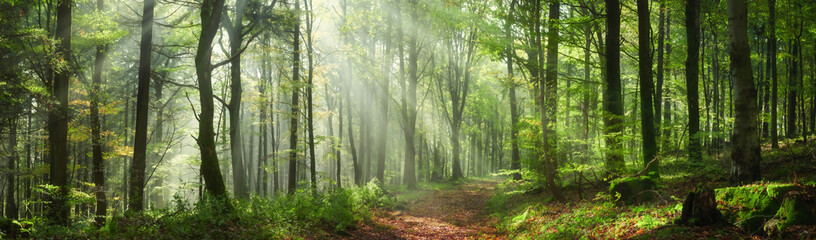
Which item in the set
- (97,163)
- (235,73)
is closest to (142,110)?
(97,163)

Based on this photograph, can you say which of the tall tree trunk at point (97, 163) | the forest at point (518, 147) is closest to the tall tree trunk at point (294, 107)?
the forest at point (518, 147)

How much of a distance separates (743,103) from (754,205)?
228 centimetres

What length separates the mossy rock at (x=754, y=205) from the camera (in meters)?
4.99

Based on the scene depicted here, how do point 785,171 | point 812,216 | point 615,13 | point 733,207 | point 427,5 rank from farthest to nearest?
point 427,5
point 615,13
point 785,171
point 733,207
point 812,216

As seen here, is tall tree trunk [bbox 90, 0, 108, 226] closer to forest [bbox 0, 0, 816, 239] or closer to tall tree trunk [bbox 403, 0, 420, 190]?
forest [bbox 0, 0, 816, 239]

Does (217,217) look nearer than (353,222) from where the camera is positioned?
Yes

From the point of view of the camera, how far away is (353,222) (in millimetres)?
10688

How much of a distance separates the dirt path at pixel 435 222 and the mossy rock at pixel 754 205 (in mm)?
5005

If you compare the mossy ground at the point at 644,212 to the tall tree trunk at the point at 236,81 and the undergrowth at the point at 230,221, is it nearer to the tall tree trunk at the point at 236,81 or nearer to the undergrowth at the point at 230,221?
the undergrowth at the point at 230,221

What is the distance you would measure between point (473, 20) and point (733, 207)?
45.9ft

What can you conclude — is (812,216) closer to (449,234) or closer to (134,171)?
(449,234)

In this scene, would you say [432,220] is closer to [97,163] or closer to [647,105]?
[647,105]

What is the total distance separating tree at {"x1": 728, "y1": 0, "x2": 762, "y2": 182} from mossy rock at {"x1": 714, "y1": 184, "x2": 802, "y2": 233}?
1.32 m

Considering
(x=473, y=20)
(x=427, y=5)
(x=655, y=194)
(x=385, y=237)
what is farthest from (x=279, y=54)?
(x=655, y=194)
